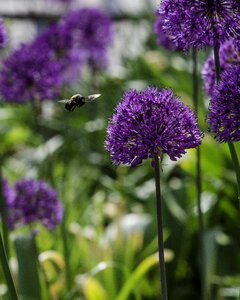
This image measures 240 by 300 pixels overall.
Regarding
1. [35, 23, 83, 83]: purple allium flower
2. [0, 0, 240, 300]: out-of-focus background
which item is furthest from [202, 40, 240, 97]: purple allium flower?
[35, 23, 83, 83]: purple allium flower

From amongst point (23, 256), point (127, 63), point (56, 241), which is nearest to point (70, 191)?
point (56, 241)

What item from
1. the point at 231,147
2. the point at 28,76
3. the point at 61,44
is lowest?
the point at 231,147

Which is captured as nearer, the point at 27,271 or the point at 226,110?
the point at 226,110

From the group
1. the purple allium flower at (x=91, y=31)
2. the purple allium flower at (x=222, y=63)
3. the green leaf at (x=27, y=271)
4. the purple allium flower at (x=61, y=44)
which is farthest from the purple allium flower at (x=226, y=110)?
the purple allium flower at (x=91, y=31)

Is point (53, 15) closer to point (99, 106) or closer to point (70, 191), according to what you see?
point (99, 106)

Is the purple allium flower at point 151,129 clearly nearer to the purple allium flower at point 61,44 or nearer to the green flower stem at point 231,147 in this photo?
the green flower stem at point 231,147

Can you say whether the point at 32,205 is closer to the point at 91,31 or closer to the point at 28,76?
the point at 28,76

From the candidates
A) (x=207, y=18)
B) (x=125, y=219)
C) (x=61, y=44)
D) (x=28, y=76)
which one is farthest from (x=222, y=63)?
(x=125, y=219)
